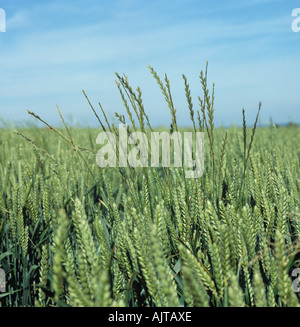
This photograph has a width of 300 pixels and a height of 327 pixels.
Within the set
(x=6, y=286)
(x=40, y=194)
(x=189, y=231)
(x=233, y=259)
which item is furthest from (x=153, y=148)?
(x=40, y=194)

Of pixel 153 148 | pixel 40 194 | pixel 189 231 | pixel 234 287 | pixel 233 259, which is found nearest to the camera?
pixel 234 287

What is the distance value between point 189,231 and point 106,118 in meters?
0.42

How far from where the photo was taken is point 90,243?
63 cm

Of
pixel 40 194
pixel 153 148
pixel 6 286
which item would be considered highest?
pixel 153 148

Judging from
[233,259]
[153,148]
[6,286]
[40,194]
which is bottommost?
[6,286]
